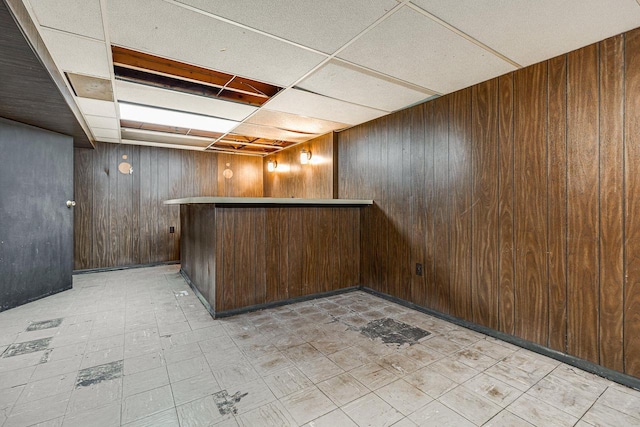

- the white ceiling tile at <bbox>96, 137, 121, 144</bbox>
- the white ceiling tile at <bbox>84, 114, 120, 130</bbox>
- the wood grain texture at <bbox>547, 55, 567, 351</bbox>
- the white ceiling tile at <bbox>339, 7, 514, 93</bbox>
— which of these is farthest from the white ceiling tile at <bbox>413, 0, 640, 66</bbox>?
the white ceiling tile at <bbox>96, 137, 121, 144</bbox>

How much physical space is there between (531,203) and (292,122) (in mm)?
2792

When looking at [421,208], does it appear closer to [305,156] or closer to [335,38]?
[335,38]

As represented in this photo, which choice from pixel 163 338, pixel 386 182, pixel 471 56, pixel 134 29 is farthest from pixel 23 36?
pixel 386 182

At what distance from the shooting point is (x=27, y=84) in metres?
2.34

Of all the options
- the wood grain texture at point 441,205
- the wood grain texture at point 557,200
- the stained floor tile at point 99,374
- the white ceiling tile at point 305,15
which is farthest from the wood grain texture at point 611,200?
the stained floor tile at point 99,374

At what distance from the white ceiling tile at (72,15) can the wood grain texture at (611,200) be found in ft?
10.1

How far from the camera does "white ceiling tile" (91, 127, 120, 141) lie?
4316mm

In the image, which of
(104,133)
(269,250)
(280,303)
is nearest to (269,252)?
(269,250)

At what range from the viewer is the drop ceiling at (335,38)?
167 centimetres

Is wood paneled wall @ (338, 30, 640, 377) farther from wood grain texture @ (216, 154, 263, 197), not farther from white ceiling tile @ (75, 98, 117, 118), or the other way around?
wood grain texture @ (216, 154, 263, 197)

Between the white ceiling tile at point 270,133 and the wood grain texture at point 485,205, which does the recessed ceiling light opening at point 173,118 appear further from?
the wood grain texture at point 485,205

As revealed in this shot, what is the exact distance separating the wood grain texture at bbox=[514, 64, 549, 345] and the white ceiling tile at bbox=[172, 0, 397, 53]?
1374mm

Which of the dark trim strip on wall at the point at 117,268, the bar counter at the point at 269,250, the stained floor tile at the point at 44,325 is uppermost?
the bar counter at the point at 269,250

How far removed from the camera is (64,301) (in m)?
3.38
